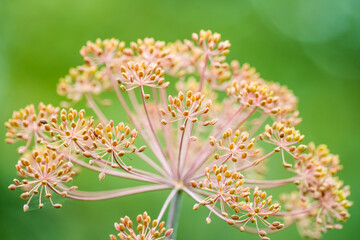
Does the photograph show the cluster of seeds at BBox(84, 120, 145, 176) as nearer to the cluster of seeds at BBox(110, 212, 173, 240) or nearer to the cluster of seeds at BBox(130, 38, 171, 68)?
the cluster of seeds at BBox(110, 212, 173, 240)

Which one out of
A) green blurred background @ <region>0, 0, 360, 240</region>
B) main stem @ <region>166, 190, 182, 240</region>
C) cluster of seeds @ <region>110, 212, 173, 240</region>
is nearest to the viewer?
cluster of seeds @ <region>110, 212, 173, 240</region>

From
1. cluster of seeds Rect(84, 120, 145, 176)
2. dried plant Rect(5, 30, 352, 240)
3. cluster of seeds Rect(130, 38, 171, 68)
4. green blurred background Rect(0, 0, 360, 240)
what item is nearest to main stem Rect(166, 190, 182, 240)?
dried plant Rect(5, 30, 352, 240)

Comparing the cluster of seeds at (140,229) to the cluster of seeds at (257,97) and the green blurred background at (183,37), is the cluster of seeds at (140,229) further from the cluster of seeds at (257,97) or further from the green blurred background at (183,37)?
the green blurred background at (183,37)

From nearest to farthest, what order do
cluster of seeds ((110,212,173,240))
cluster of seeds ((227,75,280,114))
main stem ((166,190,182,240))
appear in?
cluster of seeds ((110,212,173,240)), main stem ((166,190,182,240)), cluster of seeds ((227,75,280,114))

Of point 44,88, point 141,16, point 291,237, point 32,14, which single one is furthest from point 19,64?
point 291,237

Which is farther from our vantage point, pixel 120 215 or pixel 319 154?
pixel 120 215

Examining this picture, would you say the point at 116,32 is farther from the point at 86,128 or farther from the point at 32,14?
the point at 86,128

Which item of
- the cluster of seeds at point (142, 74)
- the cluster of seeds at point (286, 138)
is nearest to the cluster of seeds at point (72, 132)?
the cluster of seeds at point (142, 74)
